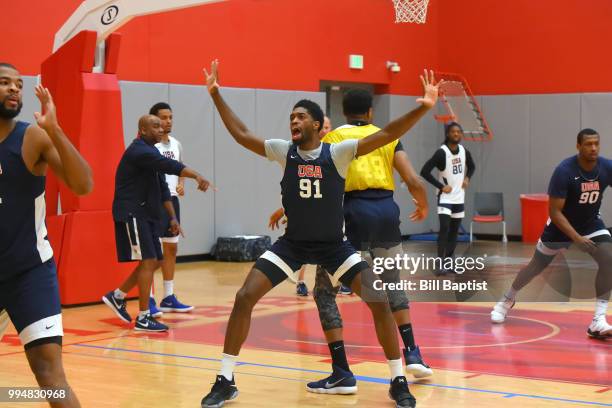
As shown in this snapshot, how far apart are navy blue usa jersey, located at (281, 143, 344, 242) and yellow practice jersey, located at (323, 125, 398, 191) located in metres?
0.81

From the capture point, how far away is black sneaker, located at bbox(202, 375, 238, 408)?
258 inches

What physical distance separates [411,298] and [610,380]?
5.18 m

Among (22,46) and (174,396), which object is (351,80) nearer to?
(22,46)

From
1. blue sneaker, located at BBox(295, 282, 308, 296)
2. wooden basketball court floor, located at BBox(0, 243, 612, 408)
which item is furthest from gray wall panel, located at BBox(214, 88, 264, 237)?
wooden basketball court floor, located at BBox(0, 243, 612, 408)

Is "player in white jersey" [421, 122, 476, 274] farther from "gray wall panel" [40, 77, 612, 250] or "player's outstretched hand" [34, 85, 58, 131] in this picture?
"player's outstretched hand" [34, 85, 58, 131]

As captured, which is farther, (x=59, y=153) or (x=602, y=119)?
(x=602, y=119)

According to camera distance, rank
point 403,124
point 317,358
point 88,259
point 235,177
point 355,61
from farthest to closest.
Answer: point 355,61 → point 235,177 → point 88,259 → point 317,358 → point 403,124

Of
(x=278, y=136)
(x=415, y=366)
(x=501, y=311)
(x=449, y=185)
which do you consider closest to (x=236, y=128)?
(x=415, y=366)

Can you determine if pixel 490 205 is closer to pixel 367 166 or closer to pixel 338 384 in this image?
pixel 367 166

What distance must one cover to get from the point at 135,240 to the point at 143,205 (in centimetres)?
35

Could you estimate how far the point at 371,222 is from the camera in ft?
24.1

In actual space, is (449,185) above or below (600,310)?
above

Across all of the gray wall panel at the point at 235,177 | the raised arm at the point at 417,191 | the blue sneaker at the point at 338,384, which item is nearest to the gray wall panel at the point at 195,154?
the gray wall panel at the point at 235,177

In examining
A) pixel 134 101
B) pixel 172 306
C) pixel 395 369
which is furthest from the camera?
pixel 134 101
